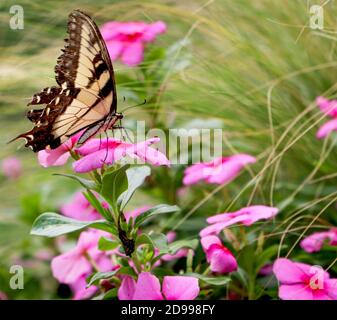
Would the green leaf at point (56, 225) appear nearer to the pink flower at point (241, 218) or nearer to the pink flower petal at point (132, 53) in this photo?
the pink flower at point (241, 218)

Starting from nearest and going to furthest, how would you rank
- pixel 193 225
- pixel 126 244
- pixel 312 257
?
pixel 126 244 → pixel 312 257 → pixel 193 225

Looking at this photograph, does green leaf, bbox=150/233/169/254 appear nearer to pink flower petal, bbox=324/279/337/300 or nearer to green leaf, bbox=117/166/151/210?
green leaf, bbox=117/166/151/210

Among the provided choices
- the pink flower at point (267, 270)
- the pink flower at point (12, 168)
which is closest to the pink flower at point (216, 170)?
the pink flower at point (267, 270)

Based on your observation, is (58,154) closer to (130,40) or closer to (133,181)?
(133,181)
